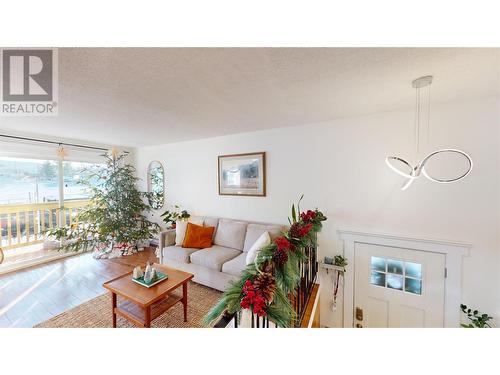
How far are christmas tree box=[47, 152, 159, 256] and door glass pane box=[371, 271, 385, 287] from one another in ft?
12.8

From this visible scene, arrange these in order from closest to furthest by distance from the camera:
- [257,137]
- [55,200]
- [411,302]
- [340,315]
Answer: [411,302] → [340,315] → [257,137] → [55,200]

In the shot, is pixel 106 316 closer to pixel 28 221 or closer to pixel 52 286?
pixel 52 286

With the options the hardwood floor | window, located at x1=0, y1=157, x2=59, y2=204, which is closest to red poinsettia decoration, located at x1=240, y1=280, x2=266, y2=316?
the hardwood floor

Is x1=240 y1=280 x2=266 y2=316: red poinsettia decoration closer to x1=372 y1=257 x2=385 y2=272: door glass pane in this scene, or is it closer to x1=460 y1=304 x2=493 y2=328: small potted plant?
x1=372 y1=257 x2=385 y2=272: door glass pane

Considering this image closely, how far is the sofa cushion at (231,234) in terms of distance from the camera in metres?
2.87

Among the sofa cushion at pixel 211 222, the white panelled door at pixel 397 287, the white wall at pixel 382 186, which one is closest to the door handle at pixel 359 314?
the white panelled door at pixel 397 287

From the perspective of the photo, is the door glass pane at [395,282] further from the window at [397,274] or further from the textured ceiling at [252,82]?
the textured ceiling at [252,82]

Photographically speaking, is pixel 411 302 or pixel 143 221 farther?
pixel 143 221

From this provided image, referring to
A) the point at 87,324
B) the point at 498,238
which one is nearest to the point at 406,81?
the point at 498,238

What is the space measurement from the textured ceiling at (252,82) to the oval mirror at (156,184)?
1881 mm

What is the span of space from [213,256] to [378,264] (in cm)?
207
